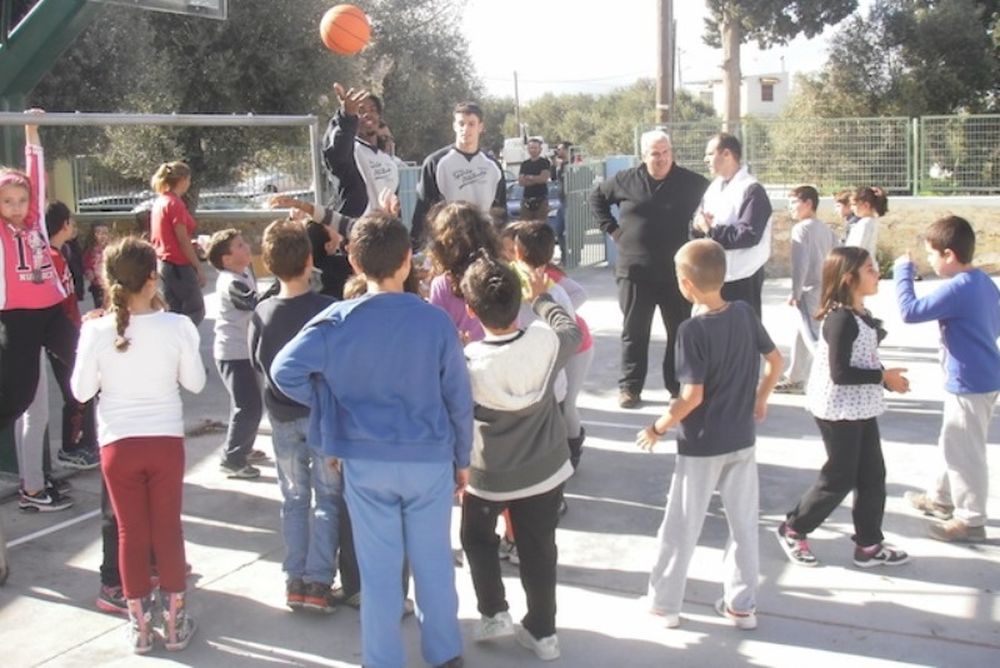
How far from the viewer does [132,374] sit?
4109mm

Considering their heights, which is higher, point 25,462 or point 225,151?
point 225,151

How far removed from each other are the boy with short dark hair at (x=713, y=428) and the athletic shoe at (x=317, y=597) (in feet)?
4.38

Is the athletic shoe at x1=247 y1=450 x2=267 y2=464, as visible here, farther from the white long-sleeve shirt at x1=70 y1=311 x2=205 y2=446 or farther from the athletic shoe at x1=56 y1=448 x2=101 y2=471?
the white long-sleeve shirt at x1=70 y1=311 x2=205 y2=446

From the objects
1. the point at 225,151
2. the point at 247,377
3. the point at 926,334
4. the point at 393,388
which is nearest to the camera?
the point at 393,388

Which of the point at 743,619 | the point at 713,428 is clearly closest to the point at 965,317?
the point at 713,428

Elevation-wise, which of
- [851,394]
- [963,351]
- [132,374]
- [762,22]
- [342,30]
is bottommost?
[851,394]

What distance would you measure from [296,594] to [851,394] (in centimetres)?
249

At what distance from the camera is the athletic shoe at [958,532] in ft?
16.5

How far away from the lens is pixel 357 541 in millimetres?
3762

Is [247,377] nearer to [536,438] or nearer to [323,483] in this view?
[323,483]

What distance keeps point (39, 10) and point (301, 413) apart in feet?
10.6

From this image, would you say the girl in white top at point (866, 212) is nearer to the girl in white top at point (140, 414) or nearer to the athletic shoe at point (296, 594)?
the athletic shoe at point (296, 594)

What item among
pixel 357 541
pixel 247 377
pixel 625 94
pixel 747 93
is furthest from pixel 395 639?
pixel 747 93

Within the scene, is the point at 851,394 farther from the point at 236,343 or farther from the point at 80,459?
the point at 80,459
